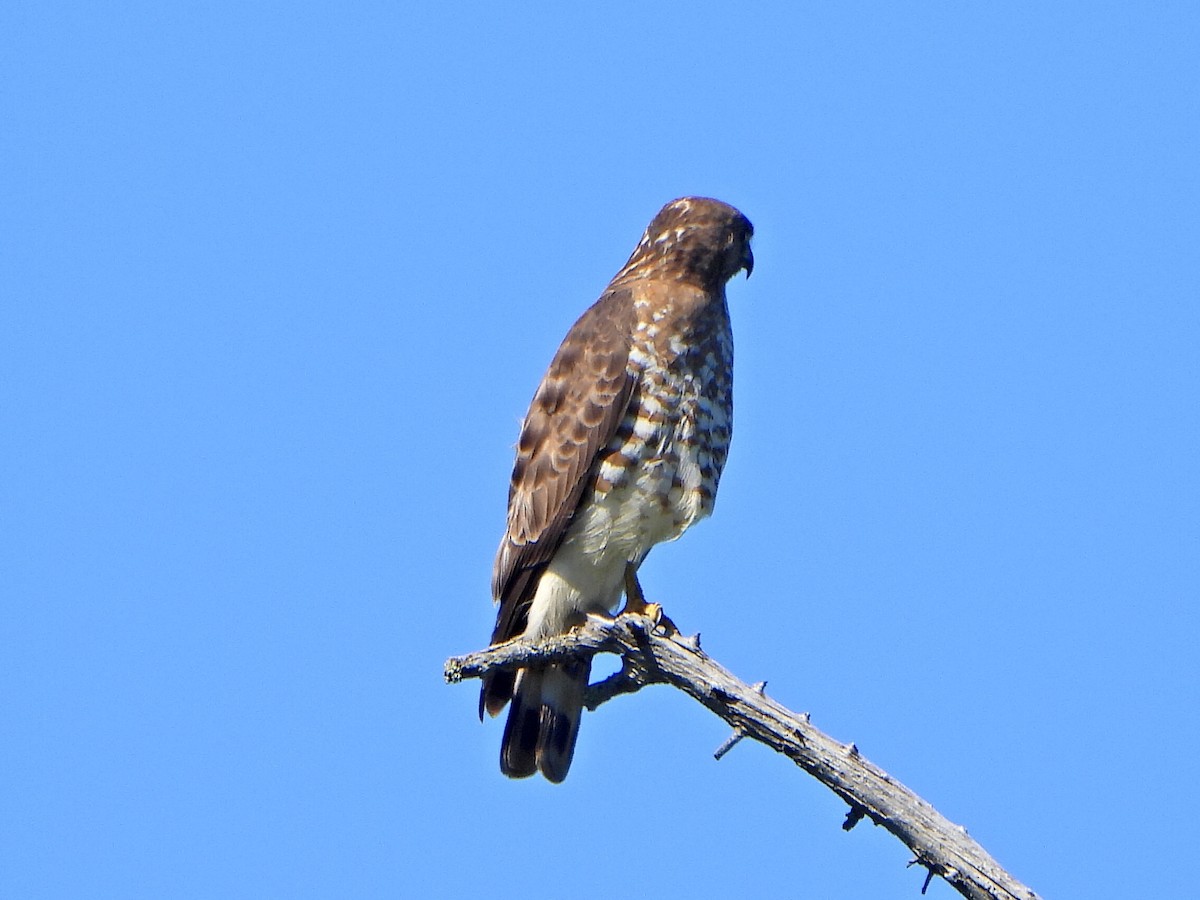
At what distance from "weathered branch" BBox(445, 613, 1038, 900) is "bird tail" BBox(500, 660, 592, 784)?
432 mm

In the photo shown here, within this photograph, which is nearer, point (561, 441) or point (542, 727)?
point (561, 441)

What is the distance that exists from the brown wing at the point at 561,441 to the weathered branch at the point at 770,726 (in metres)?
0.70

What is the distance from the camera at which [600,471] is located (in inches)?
262

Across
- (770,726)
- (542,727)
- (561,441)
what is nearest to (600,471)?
(561,441)

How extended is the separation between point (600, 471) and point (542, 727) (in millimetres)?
1137

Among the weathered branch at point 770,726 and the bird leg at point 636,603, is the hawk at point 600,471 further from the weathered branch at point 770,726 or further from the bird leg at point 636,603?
the weathered branch at point 770,726

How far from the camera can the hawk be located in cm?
662

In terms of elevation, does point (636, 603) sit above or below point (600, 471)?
below

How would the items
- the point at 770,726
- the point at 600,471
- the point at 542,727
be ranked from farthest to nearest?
the point at 542,727, the point at 600,471, the point at 770,726

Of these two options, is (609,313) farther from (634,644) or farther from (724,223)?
(634,644)

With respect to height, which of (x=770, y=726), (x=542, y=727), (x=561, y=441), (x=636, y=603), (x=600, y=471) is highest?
(x=561, y=441)

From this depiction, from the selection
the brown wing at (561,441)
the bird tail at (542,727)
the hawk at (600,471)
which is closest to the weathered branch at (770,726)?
the bird tail at (542,727)

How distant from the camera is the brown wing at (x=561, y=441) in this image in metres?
6.65

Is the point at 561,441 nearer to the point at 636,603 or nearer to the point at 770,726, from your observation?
the point at 636,603
